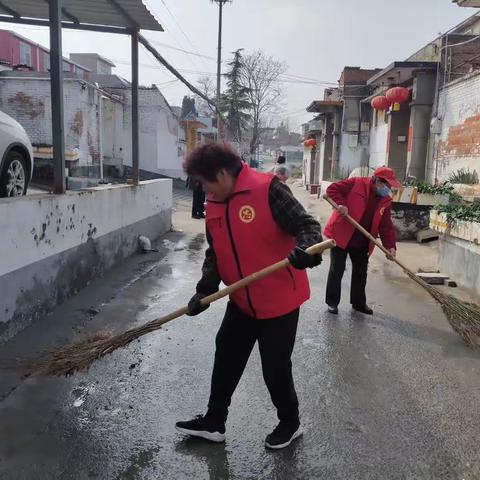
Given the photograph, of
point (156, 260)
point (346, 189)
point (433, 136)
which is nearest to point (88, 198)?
point (156, 260)

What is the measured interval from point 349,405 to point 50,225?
123 inches

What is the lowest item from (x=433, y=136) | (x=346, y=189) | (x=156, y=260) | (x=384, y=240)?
(x=156, y=260)

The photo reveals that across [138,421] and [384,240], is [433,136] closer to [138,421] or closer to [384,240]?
[384,240]

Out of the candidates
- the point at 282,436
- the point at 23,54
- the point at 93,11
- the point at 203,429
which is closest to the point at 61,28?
the point at 93,11

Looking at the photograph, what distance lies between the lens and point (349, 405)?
3334 mm

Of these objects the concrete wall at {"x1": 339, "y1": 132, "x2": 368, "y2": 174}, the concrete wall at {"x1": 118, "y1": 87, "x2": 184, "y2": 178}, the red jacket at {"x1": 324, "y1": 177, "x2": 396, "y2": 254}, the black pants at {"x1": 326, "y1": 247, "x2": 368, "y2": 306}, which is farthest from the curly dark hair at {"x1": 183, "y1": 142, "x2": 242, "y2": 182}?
the concrete wall at {"x1": 118, "y1": 87, "x2": 184, "y2": 178}

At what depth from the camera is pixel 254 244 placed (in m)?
2.53

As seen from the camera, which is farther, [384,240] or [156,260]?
[156,260]

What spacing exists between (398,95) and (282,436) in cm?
1272

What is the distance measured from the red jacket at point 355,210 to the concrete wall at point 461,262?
4.42 ft

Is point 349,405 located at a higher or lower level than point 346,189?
lower

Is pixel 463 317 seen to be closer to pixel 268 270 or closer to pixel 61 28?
pixel 268 270

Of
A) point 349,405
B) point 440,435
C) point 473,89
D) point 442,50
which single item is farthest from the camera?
point 442,50

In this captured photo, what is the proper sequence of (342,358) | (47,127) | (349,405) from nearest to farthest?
1. (349,405)
2. (342,358)
3. (47,127)
